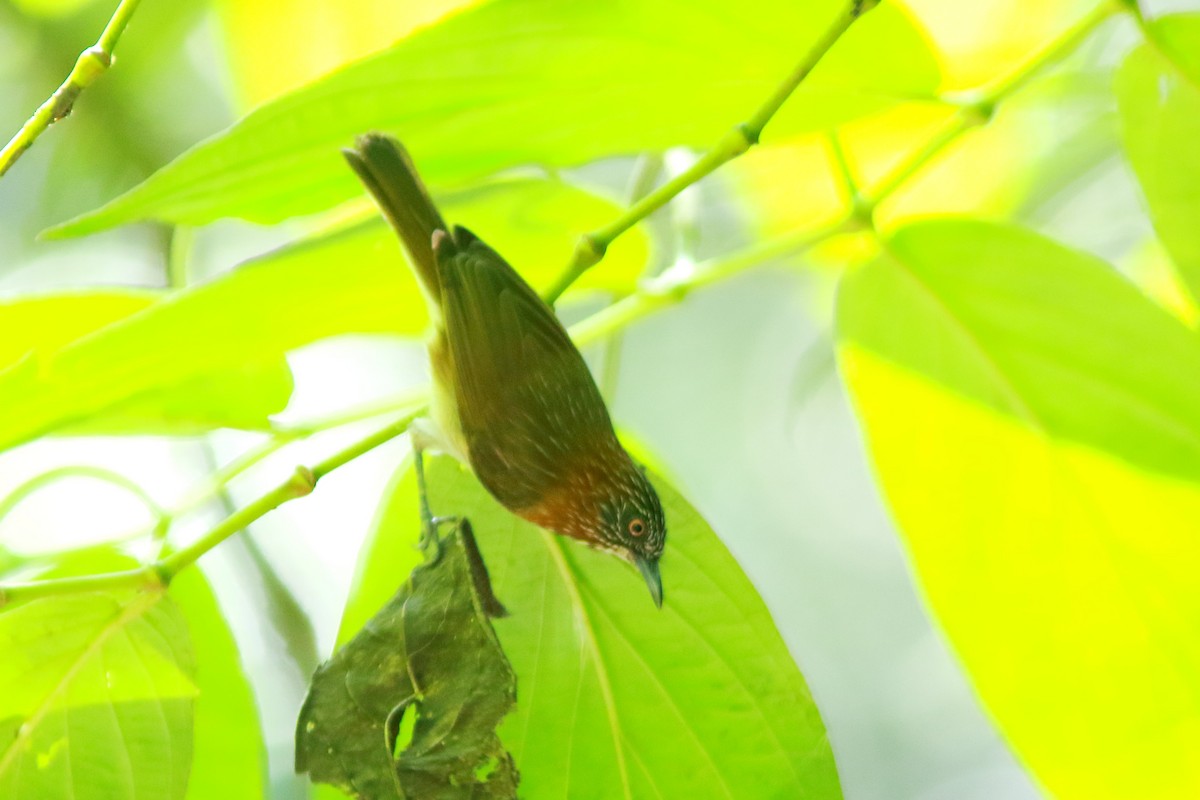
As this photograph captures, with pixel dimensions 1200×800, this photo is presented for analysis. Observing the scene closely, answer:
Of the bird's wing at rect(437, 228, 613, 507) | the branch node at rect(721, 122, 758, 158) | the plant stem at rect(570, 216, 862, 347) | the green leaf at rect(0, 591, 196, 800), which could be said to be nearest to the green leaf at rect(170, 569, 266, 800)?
the green leaf at rect(0, 591, 196, 800)

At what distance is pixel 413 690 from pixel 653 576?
178mm

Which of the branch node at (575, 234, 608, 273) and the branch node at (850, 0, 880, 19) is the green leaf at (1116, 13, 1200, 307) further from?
the branch node at (575, 234, 608, 273)

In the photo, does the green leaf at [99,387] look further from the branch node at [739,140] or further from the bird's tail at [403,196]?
the branch node at [739,140]

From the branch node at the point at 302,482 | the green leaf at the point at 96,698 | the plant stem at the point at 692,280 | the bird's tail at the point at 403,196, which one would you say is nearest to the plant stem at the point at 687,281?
the plant stem at the point at 692,280

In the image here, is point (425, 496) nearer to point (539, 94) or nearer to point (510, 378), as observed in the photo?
point (510, 378)

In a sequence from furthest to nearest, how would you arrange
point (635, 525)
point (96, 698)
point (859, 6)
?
point (635, 525)
point (96, 698)
point (859, 6)

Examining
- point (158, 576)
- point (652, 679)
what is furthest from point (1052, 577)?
point (158, 576)

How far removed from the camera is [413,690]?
59 cm

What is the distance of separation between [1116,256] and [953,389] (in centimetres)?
62

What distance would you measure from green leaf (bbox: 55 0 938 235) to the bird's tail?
0.04 ft

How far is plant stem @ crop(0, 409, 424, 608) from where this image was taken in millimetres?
579

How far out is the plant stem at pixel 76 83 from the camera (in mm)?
581

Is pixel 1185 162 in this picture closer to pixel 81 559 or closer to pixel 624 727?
pixel 624 727

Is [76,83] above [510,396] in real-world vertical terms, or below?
above
